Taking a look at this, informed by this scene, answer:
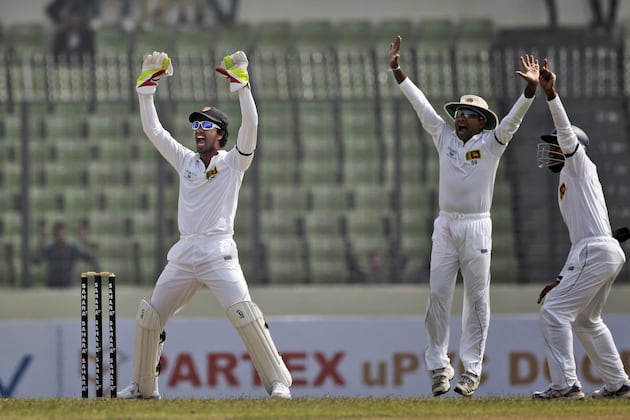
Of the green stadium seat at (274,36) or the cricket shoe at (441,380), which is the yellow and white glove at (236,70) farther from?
the green stadium seat at (274,36)

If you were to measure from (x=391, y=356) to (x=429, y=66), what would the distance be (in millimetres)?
3497

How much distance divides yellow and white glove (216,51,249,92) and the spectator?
528 cm

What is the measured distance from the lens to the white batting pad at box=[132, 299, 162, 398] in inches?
366

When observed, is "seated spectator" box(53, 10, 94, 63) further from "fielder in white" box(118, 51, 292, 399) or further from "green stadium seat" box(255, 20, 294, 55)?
"fielder in white" box(118, 51, 292, 399)

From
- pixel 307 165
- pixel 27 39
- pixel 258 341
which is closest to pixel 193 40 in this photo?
pixel 27 39

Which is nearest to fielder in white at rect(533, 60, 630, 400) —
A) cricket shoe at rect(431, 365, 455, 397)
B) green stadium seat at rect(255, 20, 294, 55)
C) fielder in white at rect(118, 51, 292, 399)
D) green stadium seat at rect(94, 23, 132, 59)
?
cricket shoe at rect(431, 365, 455, 397)

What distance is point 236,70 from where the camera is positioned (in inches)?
363

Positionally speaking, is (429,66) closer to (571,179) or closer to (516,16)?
(516,16)

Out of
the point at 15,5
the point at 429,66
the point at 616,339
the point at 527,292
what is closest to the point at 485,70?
the point at 429,66

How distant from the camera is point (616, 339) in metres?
12.8

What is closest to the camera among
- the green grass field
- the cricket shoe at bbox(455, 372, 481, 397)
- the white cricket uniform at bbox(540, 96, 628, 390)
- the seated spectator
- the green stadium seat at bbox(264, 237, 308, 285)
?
the green grass field

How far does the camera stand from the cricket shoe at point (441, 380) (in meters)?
9.35

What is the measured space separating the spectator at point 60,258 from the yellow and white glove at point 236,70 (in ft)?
17.3

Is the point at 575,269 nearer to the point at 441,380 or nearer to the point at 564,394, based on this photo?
the point at 564,394
